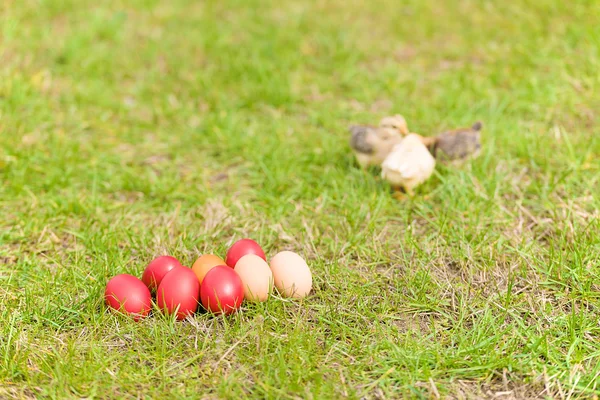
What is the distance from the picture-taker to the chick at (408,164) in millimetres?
3270

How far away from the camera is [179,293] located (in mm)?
2570

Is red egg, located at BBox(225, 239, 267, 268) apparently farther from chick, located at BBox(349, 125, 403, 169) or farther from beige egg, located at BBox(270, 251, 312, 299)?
chick, located at BBox(349, 125, 403, 169)

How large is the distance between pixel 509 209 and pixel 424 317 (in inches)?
38.6

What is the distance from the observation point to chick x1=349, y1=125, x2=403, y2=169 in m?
3.47

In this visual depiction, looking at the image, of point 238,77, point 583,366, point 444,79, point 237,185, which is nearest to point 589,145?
point 444,79

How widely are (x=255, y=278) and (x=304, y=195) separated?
1.03m

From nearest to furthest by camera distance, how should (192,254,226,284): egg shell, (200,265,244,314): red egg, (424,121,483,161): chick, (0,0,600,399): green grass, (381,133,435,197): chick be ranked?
1. (0,0,600,399): green grass
2. (200,265,244,314): red egg
3. (192,254,226,284): egg shell
4. (381,133,435,197): chick
5. (424,121,483,161): chick

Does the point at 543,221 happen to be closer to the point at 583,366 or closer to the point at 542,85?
the point at 583,366

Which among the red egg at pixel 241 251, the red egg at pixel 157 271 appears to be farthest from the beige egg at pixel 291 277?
the red egg at pixel 157 271

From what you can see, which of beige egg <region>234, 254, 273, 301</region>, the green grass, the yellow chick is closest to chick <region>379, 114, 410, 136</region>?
the yellow chick

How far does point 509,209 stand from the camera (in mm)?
3381

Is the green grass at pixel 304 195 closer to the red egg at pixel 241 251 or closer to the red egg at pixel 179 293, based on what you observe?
the red egg at pixel 179 293

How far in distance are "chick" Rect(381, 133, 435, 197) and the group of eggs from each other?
31.5 inches

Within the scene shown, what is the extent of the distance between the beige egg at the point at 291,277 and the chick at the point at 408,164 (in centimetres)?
82
